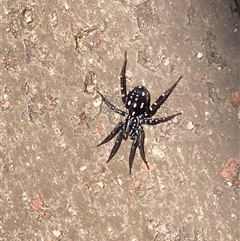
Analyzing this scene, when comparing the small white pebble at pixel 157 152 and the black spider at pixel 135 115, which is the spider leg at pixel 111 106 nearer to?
the black spider at pixel 135 115

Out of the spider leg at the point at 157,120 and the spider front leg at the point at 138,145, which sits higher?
the spider leg at the point at 157,120

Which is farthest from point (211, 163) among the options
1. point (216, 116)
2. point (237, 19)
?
point (237, 19)

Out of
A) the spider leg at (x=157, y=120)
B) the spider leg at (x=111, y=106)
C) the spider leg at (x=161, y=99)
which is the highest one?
the spider leg at (x=161, y=99)

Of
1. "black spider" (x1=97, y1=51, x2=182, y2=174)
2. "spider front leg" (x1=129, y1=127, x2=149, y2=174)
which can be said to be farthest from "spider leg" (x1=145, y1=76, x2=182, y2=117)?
"spider front leg" (x1=129, y1=127, x2=149, y2=174)

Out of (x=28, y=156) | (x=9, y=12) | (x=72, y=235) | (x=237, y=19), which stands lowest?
(x=72, y=235)

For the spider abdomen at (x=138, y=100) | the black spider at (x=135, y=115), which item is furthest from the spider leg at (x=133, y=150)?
the spider abdomen at (x=138, y=100)

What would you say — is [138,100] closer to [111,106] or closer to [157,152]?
[111,106]

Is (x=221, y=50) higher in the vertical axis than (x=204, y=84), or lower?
higher

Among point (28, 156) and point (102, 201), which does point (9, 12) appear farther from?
point (102, 201)

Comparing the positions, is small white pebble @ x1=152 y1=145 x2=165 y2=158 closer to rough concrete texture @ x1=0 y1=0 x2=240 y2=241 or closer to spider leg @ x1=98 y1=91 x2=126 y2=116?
rough concrete texture @ x1=0 y1=0 x2=240 y2=241
